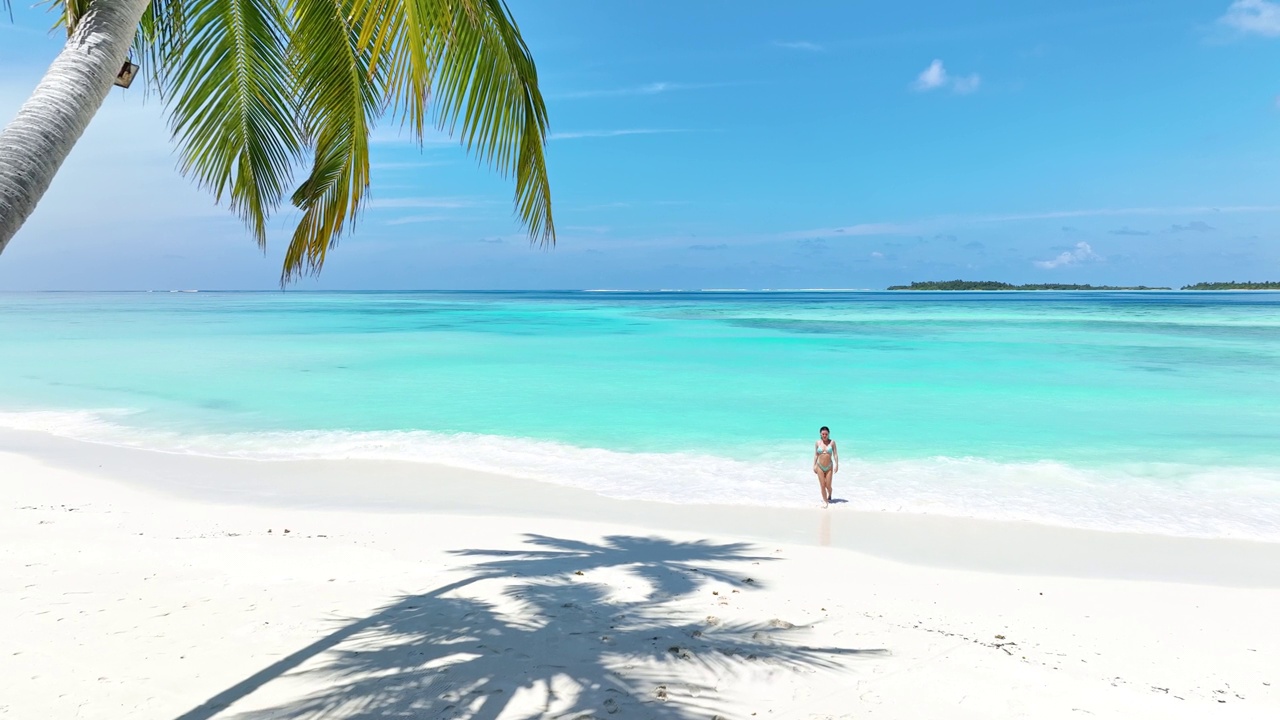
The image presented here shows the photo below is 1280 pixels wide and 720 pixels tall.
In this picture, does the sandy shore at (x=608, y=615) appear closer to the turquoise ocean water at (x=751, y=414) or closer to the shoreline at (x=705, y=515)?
the shoreline at (x=705, y=515)

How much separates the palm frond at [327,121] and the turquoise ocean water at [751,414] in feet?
18.1

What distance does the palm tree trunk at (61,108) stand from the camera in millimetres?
2406

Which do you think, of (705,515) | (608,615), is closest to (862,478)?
(705,515)

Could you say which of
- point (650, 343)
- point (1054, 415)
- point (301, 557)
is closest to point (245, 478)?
point (301, 557)

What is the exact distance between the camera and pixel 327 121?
4.79m

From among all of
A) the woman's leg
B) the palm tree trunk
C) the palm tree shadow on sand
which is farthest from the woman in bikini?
the palm tree trunk

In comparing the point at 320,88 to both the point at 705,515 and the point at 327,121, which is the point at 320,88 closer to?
the point at 327,121

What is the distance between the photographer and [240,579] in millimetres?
5449

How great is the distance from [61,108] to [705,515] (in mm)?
6746

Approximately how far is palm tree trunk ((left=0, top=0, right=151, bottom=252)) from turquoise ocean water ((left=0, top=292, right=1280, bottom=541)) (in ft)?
23.7

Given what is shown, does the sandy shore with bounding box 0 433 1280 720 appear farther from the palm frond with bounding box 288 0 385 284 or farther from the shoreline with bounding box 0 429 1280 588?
the palm frond with bounding box 288 0 385 284

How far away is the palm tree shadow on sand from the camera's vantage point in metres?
3.62

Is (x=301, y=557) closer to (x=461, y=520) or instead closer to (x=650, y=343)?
(x=461, y=520)

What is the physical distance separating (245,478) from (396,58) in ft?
25.6
